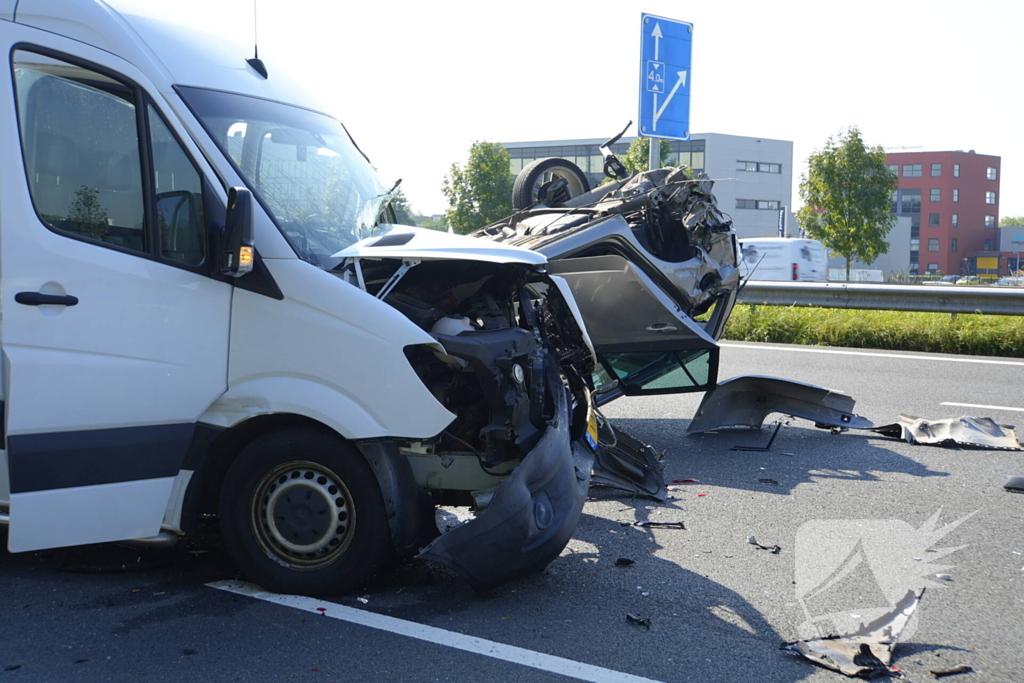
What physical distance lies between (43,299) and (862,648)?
367cm

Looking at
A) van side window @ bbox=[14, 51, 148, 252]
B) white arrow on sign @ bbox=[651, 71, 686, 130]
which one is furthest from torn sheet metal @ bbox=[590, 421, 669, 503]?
white arrow on sign @ bbox=[651, 71, 686, 130]

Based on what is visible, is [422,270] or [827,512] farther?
[827,512]

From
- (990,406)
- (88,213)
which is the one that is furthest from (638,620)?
(990,406)

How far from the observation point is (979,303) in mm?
13141

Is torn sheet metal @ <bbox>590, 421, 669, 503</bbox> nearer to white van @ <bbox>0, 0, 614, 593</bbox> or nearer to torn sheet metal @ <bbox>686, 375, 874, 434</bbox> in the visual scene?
white van @ <bbox>0, 0, 614, 593</bbox>

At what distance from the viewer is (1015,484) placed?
5906 millimetres

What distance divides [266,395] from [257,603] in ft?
3.14

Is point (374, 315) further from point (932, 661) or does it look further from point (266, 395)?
point (932, 661)

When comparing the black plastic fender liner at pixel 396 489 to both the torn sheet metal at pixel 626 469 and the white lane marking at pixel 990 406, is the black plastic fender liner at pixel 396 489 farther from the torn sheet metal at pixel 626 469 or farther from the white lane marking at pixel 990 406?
the white lane marking at pixel 990 406

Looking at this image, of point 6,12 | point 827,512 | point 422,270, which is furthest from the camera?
point 827,512

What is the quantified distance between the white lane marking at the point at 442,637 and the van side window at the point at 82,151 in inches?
66.7

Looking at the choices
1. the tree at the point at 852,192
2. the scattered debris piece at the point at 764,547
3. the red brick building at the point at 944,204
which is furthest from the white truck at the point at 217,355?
the red brick building at the point at 944,204

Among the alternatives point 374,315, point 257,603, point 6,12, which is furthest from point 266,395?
point 6,12

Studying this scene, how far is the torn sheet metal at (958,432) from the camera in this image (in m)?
7.08
